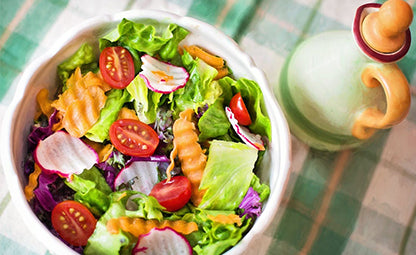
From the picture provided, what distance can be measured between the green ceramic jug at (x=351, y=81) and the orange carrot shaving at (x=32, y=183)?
0.46m

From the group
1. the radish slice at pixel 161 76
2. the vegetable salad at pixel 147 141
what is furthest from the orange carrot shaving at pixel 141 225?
the radish slice at pixel 161 76

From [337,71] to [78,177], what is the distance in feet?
1.52

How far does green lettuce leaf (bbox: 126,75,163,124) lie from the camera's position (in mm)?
870

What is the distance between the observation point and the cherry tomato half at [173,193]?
2.70 ft

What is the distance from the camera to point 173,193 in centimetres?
82

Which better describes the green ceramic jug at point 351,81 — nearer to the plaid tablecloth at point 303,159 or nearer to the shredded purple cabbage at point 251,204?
the plaid tablecloth at point 303,159

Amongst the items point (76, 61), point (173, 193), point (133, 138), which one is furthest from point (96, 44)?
point (173, 193)

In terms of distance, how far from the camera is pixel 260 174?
89 centimetres

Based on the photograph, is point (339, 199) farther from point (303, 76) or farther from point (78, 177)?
point (78, 177)

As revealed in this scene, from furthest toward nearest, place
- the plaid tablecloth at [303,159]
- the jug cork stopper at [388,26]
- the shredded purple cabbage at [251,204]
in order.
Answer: the plaid tablecloth at [303,159], the shredded purple cabbage at [251,204], the jug cork stopper at [388,26]

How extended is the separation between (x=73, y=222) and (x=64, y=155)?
0.12m

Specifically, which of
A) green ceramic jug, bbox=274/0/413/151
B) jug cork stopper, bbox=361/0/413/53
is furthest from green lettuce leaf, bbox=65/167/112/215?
jug cork stopper, bbox=361/0/413/53

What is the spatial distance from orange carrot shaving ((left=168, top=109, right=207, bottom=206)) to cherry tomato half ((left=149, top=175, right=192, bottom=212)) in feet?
0.04

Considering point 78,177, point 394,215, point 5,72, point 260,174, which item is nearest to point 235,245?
point 260,174
